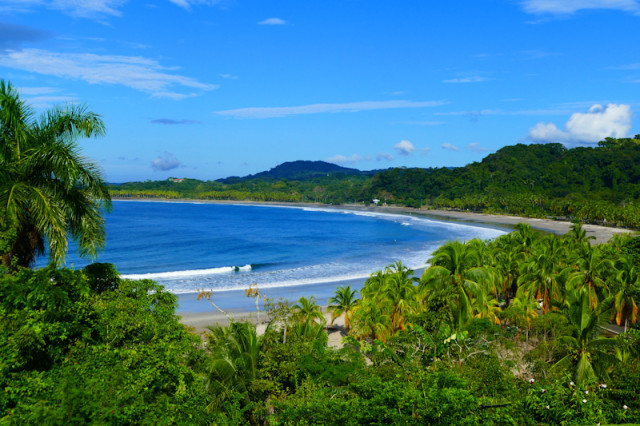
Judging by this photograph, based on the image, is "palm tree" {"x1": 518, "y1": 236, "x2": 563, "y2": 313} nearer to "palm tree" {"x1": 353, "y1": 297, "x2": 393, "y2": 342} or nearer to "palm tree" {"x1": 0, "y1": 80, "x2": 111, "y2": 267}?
"palm tree" {"x1": 353, "y1": 297, "x2": 393, "y2": 342}

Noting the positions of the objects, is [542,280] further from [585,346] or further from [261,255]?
[261,255]

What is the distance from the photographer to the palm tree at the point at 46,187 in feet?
34.2

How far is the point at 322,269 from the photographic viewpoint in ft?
187

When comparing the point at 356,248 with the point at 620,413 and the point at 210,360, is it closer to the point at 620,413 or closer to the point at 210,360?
the point at 210,360

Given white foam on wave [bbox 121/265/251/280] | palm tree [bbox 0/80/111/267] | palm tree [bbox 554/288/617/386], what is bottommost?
white foam on wave [bbox 121/265/251/280]

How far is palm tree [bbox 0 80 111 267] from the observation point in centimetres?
1042

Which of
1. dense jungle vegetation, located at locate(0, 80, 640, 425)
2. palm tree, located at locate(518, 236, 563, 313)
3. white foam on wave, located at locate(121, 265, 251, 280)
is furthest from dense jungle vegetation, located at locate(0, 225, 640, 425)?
white foam on wave, located at locate(121, 265, 251, 280)

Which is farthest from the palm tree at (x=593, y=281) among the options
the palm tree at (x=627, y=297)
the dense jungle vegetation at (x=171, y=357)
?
the dense jungle vegetation at (x=171, y=357)

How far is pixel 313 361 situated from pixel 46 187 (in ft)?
36.2

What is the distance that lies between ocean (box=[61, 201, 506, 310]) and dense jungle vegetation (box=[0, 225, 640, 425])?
19613 millimetres

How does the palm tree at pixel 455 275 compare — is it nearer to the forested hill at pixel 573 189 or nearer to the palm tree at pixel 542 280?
the palm tree at pixel 542 280

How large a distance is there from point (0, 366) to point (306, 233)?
92.2m

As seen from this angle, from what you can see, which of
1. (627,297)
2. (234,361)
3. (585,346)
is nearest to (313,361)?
(234,361)

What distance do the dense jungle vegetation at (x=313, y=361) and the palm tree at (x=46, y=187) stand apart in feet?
3.71
